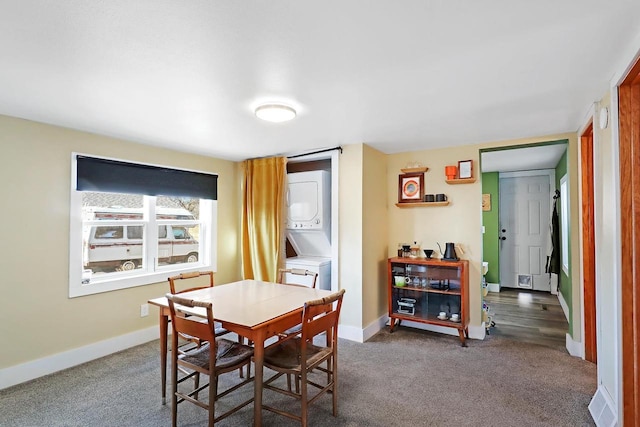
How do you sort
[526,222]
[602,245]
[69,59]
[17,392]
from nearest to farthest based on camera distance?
[69,59]
[602,245]
[17,392]
[526,222]

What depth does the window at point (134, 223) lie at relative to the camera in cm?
308

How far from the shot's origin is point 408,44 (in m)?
1.61

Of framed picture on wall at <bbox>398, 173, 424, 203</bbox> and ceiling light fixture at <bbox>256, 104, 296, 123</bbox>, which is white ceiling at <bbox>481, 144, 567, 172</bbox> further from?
ceiling light fixture at <bbox>256, 104, 296, 123</bbox>

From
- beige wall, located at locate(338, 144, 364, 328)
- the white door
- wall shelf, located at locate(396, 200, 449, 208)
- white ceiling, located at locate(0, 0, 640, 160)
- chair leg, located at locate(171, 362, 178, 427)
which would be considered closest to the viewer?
white ceiling, located at locate(0, 0, 640, 160)

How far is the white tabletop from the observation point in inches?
78.2

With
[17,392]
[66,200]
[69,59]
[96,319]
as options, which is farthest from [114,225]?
[69,59]

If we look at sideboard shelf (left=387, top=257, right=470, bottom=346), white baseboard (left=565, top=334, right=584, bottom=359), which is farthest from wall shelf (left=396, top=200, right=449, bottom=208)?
white baseboard (left=565, top=334, right=584, bottom=359)

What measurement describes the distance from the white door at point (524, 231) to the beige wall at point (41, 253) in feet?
20.4

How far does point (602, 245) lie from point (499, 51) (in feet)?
5.12

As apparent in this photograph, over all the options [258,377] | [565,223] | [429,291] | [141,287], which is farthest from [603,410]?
[141,287]

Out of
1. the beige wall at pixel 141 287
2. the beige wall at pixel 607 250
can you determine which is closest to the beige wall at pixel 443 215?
the beige wall at pixel 141 287

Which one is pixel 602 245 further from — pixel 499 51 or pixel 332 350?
pixel 332 350

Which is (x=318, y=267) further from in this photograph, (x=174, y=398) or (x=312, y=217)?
(x=174, y=398)

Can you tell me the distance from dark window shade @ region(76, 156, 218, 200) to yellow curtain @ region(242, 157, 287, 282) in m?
0.49
